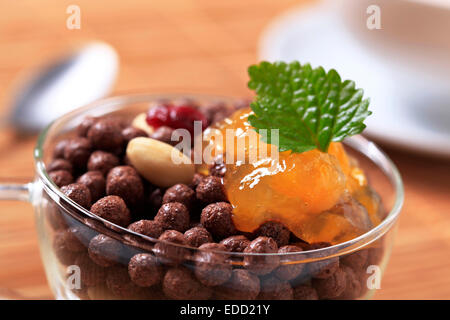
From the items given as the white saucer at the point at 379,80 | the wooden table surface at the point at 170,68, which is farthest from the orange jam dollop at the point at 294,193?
the white saucer at the point at 379,80

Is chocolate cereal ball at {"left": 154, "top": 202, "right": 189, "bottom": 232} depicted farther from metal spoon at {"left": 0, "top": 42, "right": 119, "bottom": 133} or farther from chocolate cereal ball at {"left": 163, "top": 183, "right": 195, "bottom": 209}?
metal spoon at {"left": 0, "top": 42, "right": 119, "bottom": 133}

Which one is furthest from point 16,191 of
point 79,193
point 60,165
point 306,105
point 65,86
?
point 65,86

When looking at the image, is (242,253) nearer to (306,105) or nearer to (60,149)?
(306,105)

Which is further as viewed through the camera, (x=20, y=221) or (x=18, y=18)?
(x=18, y=18)

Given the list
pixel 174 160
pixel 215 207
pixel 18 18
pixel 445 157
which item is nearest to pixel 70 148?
pixel 174 160

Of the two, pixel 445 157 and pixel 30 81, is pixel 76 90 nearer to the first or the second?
pixel 30 81

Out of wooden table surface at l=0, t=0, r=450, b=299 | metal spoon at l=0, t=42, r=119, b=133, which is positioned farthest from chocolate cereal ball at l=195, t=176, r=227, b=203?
metal spoon at l=0, t=42, r=119, b=133

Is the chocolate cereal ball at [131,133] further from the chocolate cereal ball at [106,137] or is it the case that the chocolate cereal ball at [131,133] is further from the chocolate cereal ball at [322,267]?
the chocolate cereal ball at [322,267]
